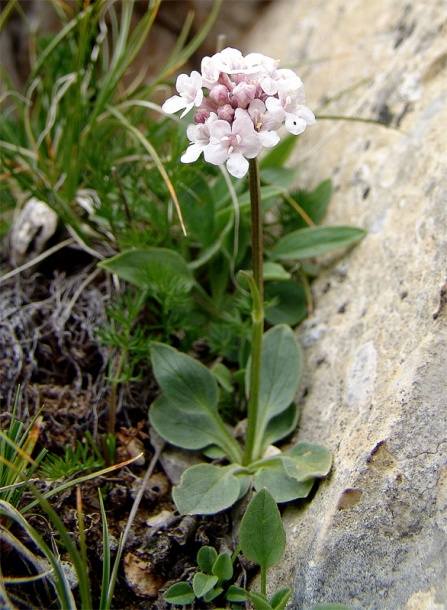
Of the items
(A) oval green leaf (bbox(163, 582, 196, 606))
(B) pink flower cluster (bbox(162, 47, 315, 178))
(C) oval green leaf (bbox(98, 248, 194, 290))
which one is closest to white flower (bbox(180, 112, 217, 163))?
(B) pink flower cluster (bbox(162, 47, 315, 178))

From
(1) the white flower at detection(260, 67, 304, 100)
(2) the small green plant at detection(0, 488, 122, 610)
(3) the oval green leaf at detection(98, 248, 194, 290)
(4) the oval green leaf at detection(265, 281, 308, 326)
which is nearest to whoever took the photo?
(2) the small green plant at detection(0, 488, 122, 610)

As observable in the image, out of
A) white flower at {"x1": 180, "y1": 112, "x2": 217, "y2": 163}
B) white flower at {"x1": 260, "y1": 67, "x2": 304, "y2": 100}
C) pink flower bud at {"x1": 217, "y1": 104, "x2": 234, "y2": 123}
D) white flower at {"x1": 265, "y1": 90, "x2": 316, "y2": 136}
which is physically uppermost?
white flower at {"x1": 260, "y1": 67, "x2": 304, "y2": 100}

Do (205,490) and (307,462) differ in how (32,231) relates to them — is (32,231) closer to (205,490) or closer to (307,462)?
(205,490)

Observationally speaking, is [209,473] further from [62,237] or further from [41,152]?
[41,152]

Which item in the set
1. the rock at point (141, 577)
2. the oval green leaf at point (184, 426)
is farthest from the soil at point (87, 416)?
the oval green leaf at point (184, 426)

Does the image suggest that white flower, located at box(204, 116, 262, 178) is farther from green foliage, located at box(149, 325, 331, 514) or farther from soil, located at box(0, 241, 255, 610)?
A: soil, located at box(0, 241, 255, 610)

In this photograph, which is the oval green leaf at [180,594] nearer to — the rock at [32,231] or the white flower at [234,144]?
the white flower at [234,144]
